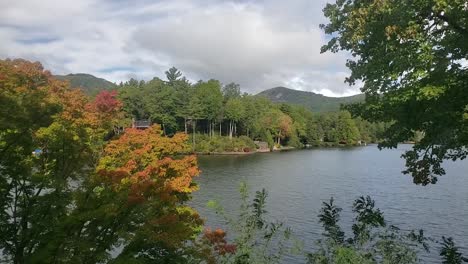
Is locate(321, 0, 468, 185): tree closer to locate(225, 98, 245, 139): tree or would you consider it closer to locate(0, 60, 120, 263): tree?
locate(0, 60, 120, 263): tree

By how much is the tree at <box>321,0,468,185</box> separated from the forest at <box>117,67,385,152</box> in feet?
242

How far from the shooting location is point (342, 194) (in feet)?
140

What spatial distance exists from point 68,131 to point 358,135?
143623mm

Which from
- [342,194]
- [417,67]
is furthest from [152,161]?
[342,194]

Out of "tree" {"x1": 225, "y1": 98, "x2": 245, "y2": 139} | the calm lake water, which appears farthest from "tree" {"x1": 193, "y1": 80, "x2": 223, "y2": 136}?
the calm lake water

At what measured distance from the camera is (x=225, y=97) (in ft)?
372

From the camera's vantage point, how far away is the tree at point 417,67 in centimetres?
1143

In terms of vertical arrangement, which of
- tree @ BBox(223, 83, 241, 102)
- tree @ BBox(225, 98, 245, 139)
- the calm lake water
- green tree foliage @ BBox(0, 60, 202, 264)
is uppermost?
tree @ BBox(223, 83, 241, 102)

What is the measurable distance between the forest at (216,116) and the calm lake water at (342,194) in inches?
1187

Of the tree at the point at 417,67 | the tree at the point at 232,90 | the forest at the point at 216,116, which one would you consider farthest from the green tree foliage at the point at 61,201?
the tree at the point at 232,90

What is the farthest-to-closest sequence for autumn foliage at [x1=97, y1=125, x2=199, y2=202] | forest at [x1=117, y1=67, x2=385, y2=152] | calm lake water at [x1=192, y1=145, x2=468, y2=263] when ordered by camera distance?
forest at [x1=117, y1=67, x2=385, y2=152], calm lake water at [x1=192, y1=145, x2=468, y2=263], autumn foliage at [x1=97, y1=125, x2=199, y2=202]

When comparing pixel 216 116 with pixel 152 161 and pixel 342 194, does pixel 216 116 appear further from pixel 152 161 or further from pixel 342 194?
pixel 152 161

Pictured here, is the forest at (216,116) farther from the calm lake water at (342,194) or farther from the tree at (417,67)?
the tree at (417,67)

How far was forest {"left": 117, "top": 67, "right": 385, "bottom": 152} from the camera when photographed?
330 ft
